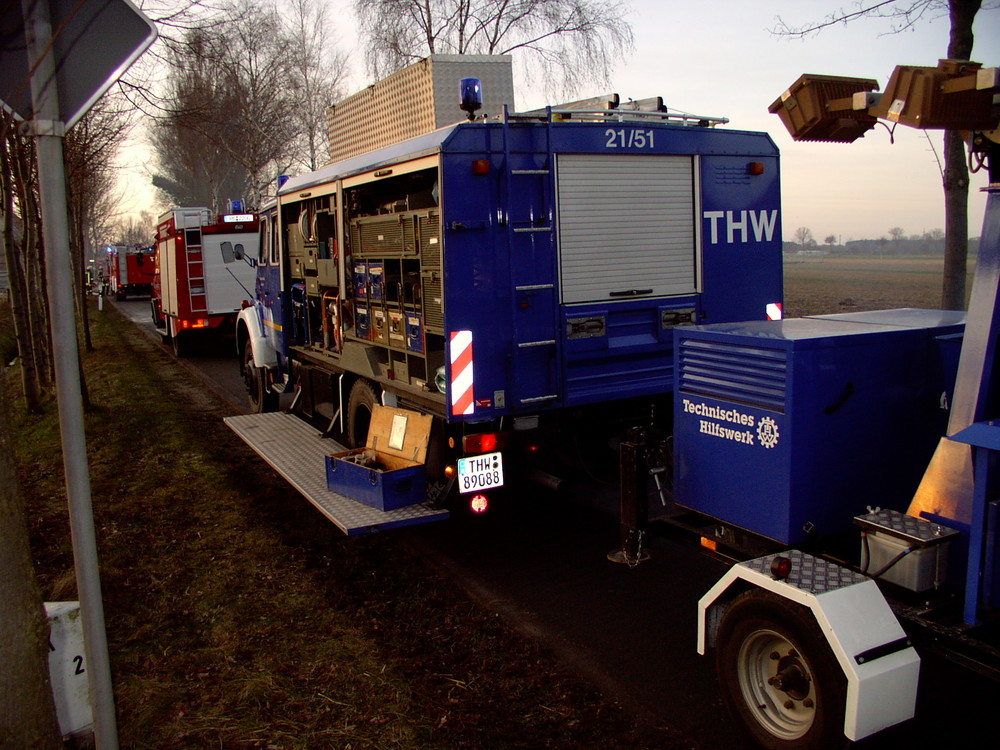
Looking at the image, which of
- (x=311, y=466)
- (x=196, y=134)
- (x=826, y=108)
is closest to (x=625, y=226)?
(x=826, y=108)

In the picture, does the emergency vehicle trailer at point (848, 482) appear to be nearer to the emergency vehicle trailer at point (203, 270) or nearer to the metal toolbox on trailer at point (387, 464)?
the metal toolbox on trailer at point (387, 464)

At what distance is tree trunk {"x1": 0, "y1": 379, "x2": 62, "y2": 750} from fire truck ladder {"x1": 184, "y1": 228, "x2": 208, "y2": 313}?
16742 mm

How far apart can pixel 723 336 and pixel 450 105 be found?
3.84 meters

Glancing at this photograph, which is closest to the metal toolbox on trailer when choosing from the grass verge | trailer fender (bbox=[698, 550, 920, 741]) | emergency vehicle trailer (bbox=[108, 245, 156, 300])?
the grass verge

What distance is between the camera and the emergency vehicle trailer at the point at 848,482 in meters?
3.15

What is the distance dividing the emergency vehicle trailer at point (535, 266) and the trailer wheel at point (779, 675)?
258 centimetres

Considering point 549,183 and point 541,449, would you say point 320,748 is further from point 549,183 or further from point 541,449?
point 549,183

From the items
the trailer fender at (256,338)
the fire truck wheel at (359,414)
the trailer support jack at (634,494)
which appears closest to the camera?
the trailer support jack at (634,494)

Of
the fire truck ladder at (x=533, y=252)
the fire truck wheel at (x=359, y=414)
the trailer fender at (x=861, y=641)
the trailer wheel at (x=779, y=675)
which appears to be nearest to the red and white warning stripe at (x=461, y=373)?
the fire truck ladder at (x=533, y=252)

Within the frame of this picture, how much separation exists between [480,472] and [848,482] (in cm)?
268

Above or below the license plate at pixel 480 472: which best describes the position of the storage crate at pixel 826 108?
above

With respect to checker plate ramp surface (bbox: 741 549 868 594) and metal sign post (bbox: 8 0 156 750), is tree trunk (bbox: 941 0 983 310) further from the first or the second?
metal sign post (bbox: 8 0 156 750)

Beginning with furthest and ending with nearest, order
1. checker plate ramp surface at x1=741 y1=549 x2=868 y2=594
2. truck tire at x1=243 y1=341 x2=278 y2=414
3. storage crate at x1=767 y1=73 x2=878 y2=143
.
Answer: truck tire at x1=243 y1=341 x2=278 y2=414, storage crate at x1=767 y1=73 x2=878 y2=143, checker plate ramp surface at x1=741 y1=549 x2=868 y2=594

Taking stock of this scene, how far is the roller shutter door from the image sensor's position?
6.09m
